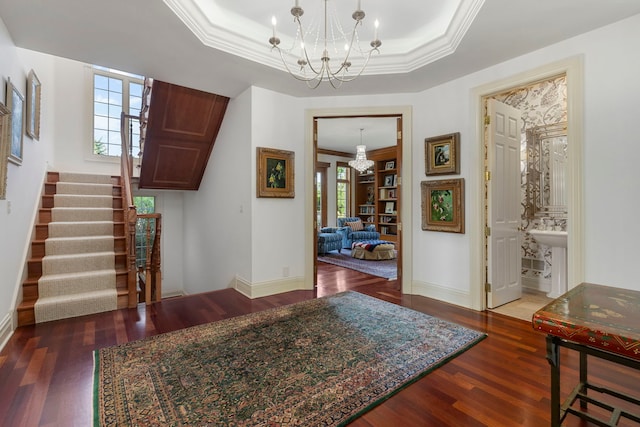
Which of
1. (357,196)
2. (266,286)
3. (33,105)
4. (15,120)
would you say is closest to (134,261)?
(266,286)

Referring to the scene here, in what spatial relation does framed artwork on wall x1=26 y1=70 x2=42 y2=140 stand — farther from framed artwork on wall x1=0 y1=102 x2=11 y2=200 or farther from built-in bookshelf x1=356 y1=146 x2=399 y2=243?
built-in bookshelf x1=356 y1=146 x2=399 y2=243

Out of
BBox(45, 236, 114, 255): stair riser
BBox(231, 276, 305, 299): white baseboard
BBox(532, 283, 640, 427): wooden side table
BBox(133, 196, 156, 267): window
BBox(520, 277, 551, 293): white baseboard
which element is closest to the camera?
BBox(532, 283, 640, 427): wooden side table

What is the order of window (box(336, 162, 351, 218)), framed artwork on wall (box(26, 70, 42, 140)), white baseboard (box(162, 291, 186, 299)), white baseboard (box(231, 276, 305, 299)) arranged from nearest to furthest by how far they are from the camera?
1. framed artwork on wall (box(26, 70, 42, 140))
2. white baseboard (box(231, 276, 305, 299))
3. white baseboard (box(162, 291, 186, 299))
4. window (box(336, 162, 351, 218))

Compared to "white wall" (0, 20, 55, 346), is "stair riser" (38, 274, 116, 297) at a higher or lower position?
lower

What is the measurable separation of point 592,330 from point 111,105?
766cm

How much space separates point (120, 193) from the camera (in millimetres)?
5113

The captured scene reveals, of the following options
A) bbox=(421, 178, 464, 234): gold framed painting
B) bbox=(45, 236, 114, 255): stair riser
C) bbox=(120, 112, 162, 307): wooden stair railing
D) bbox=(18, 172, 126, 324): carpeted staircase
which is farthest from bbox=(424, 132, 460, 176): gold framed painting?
bbox=(45, 236, 114, 255): stair riser

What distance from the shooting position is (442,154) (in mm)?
3635

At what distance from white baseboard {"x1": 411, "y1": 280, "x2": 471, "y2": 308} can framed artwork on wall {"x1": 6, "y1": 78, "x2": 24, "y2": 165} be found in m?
4.39

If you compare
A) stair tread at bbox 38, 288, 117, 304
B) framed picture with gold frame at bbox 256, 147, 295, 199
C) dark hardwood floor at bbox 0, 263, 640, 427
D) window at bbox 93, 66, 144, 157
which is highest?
window at bbox 93, 66, 144, 157

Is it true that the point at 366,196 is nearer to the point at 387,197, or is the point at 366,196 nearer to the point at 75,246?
the point at 387,197

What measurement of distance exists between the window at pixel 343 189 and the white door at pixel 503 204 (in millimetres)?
6318

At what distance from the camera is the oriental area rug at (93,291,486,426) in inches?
65.1

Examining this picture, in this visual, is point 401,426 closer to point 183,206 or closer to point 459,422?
point 459,422
